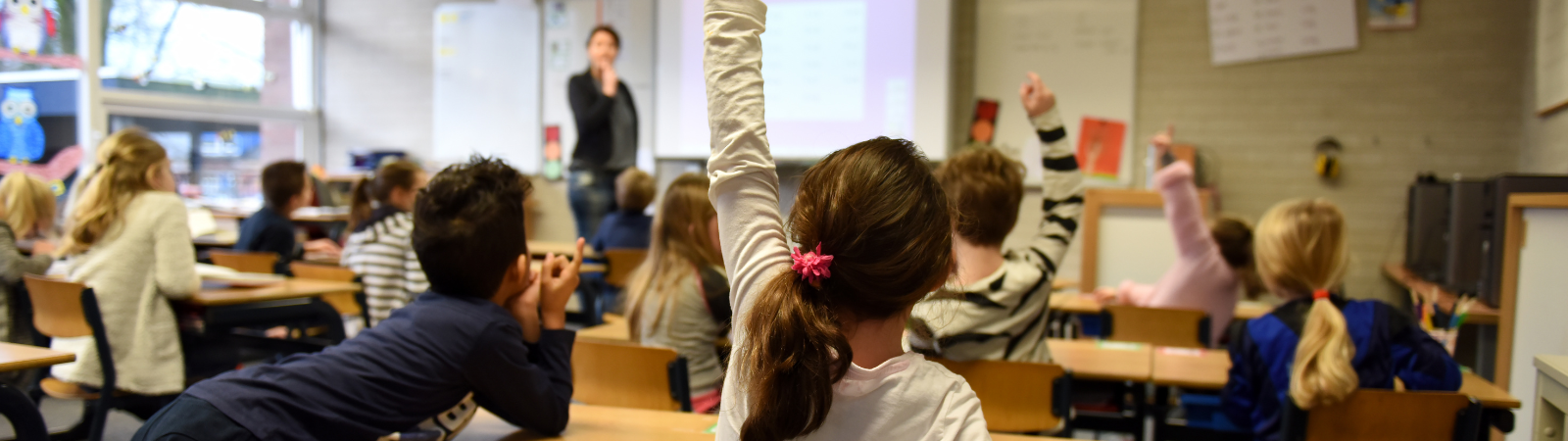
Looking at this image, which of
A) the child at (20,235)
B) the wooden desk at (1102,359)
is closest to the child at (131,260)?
the child at (20,235)

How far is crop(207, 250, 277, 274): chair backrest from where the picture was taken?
3443mm

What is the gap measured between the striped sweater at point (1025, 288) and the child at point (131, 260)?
2032 mm

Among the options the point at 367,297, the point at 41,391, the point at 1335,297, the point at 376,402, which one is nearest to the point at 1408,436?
the point at 1335,297

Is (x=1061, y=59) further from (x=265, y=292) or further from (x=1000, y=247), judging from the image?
(x=265, y=292)

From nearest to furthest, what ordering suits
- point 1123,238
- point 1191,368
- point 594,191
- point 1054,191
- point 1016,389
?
1. point 1016,389
2. point 1054,191
3. point 1191,368
4. point 1123,238
5. point 594,191

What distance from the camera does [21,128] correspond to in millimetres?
5410

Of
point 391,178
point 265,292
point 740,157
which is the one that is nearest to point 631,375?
point 740,157

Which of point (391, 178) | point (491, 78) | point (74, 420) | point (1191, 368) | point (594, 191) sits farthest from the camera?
point (491, 78)

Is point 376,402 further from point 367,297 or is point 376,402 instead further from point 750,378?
point 367,297

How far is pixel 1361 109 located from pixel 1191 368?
3.74 meters

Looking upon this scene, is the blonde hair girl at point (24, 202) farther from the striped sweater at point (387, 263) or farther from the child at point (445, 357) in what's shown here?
the child at point (445, 357)

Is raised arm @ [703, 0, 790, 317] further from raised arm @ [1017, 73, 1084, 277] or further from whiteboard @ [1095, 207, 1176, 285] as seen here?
whiteboard @ [1095, 207, 1176, 285]

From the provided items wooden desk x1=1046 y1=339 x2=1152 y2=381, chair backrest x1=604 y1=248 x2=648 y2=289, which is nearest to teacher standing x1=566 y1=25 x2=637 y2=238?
chair backrest x1=604 y1=248 x2=648 y2=289

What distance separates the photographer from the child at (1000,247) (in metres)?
1.67
